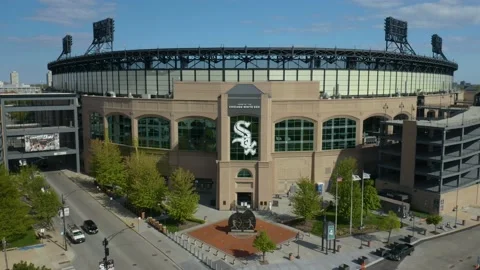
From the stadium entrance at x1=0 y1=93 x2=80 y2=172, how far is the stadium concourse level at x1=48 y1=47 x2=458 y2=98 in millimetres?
9301

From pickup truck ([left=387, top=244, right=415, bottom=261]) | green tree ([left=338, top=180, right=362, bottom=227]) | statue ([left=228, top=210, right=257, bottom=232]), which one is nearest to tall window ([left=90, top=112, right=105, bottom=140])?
statue ([left=228, top=210, right=257, bottom=232])

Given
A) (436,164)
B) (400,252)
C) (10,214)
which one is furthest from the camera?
(436,164)

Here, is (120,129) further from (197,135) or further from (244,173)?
(244,173)

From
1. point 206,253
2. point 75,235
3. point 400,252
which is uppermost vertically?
point 75,235

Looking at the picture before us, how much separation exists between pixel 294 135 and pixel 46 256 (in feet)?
130

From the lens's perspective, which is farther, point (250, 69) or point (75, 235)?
point (250, 69)

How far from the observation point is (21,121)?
98.4 meters

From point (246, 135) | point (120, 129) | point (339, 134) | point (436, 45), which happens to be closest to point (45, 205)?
point (120, 129)

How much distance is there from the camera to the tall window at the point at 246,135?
59.1 metres

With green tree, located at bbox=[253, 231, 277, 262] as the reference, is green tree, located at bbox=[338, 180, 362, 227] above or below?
above

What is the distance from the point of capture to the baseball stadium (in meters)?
59.2

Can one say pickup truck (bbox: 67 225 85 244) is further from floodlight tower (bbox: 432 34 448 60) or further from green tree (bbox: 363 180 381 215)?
floodlight tower (bbox: 432 34 448 60)

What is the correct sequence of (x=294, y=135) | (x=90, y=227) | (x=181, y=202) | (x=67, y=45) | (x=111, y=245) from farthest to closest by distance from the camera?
(x=67, y=45) → (x=294, y=135) → (x=181, y=202) → (x=90, y=227) → (x=111, y=245)

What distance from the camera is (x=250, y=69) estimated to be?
7388cm
